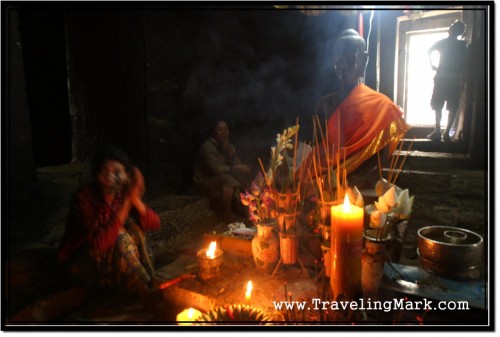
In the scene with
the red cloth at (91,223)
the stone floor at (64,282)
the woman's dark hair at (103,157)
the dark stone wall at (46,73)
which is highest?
the dark stone wall at (46,73)

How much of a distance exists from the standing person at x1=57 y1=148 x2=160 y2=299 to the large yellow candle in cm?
164

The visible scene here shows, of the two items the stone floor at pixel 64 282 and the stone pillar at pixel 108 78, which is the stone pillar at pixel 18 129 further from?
the stone pillar at pixel 108 78

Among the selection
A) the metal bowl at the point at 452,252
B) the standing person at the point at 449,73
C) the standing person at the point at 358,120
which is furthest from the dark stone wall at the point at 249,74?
the metal bowl at the point at 452,252

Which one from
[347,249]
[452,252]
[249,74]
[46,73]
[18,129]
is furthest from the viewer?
[249,74]

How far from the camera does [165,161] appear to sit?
202 inches

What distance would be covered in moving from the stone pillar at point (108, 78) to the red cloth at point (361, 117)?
261 centimetres

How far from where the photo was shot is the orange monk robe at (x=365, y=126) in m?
3.89

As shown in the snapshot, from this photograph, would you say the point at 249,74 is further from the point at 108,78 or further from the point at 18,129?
the point at 18,129

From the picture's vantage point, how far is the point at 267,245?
119 inches

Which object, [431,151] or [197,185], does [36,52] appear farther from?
[431,151]

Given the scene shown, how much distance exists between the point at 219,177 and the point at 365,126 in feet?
9.04

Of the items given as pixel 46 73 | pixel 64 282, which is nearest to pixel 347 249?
pixel 64 282

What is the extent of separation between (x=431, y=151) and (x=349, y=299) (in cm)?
481

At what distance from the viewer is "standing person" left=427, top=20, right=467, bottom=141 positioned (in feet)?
20.3
